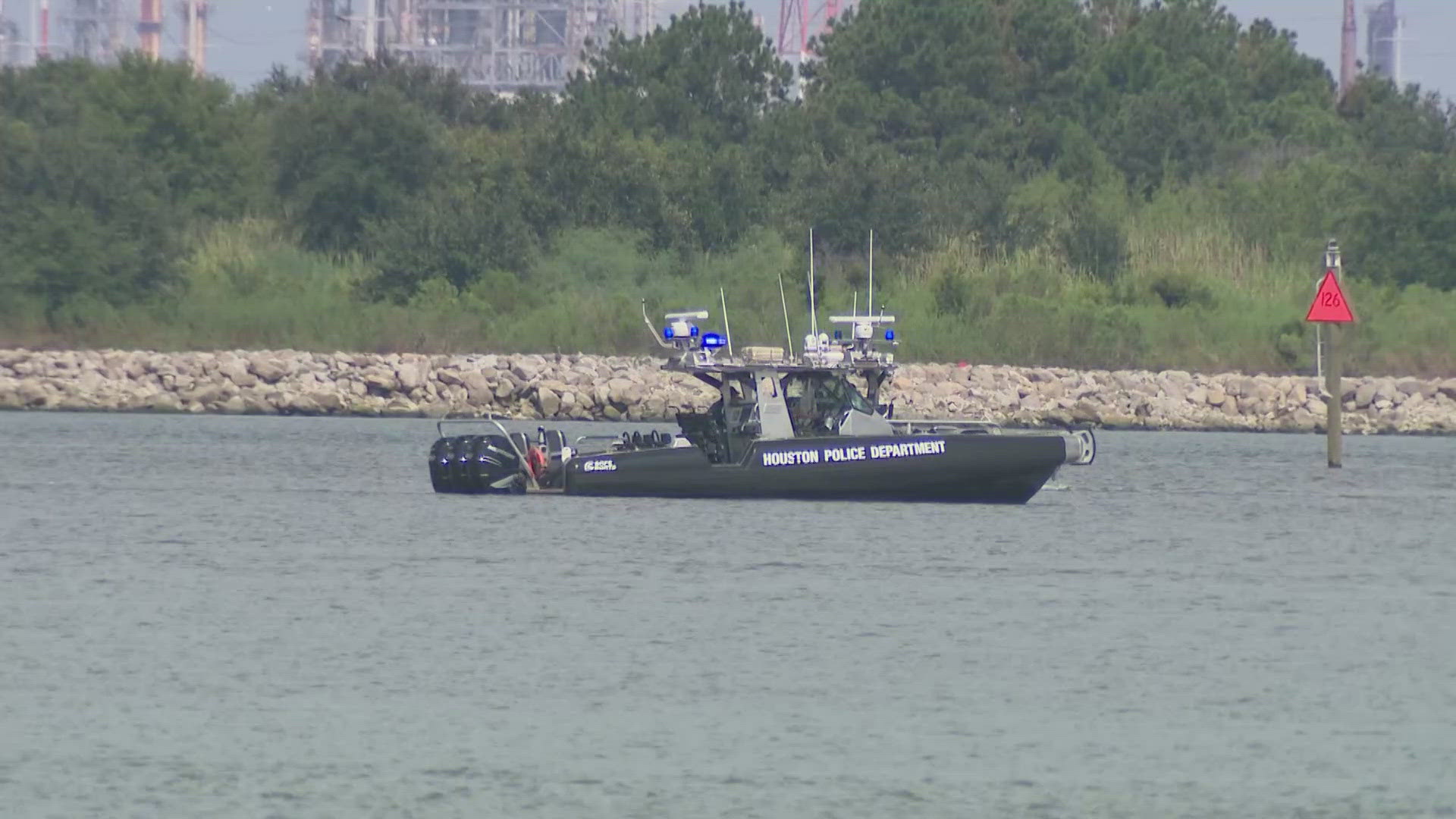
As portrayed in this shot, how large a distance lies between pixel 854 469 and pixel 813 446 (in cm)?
51

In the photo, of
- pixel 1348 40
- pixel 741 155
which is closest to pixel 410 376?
pixel 741 155

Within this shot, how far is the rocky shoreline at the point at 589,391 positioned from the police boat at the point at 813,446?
1965 cm

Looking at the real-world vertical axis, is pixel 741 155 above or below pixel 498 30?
below

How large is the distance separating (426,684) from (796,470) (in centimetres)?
1095

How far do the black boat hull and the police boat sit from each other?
12 mm

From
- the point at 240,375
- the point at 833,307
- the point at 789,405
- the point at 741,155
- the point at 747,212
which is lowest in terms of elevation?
the point at 240,375

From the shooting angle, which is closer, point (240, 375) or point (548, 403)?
point (548, 403)

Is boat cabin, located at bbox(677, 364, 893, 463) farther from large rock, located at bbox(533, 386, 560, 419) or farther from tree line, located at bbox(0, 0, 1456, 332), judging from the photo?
tree line, located at bbox(0, 0, 1456, 332)

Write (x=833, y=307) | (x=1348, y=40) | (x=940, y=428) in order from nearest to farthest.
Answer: (x=940, y=428), (x=833, y=307), (x=1348, y=40)

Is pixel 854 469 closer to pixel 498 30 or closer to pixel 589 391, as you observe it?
pixel 589 391

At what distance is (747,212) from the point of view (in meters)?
62.4

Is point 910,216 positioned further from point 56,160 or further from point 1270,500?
point 1270,500

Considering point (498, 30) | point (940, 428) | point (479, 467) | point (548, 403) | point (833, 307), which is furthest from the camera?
point (498, 30)

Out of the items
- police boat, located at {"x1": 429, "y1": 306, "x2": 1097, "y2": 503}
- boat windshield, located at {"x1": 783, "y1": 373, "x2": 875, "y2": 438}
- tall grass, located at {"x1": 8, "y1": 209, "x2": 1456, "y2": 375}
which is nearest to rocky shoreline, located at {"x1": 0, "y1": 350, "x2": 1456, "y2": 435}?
tall grass, located at {"x1": 8, "y1": 209, "x2": 1456, "y2": 375}
